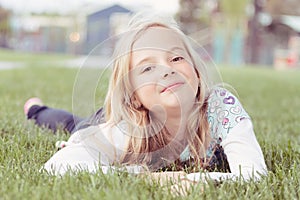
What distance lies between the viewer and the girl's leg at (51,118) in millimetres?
2492

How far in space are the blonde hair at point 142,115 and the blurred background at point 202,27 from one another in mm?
12922

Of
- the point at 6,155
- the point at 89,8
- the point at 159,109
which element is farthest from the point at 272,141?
the point at 89,8

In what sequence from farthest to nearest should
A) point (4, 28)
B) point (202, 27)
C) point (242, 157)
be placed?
point (4, 28) < point (202, 27) < point (242, 157)

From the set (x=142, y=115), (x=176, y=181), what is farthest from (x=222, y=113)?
(x=176, y=181)

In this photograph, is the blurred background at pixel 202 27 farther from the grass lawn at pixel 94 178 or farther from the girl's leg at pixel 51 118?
the grass lawn at pixel 94 178

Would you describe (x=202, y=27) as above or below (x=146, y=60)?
below

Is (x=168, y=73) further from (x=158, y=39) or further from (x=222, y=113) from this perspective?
(x=222, y=113)

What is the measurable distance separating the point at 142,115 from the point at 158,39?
0.76ft

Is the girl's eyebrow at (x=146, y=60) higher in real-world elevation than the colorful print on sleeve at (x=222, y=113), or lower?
higher

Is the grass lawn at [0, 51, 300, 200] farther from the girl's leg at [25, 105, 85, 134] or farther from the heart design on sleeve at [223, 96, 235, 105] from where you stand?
the heart design on sleeve at [223, 96, 235, 105]

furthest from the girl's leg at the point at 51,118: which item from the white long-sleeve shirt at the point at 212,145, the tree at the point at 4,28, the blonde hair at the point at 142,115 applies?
the tree at the point at 4,28

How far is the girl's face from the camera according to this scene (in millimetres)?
1530

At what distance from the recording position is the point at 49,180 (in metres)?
1.36

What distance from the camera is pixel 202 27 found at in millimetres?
22453
